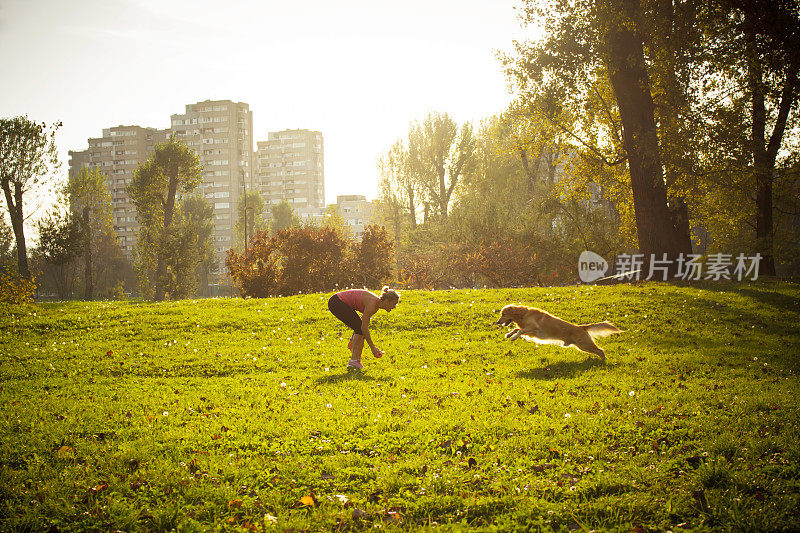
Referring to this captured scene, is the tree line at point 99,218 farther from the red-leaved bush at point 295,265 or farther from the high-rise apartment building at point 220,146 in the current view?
the high-rise apartment building at point 220,146

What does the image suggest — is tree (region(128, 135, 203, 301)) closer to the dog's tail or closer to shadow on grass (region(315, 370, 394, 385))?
shadow on grass (region(315, 370, 394, 385))

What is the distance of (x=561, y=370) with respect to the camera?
1068 cm

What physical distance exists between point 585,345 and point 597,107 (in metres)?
20.1

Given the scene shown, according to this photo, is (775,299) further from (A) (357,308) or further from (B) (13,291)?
(B) (13,291)

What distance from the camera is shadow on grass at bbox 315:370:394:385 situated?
10102 millimetres

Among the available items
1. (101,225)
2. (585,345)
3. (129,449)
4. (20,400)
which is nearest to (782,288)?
(585,345)

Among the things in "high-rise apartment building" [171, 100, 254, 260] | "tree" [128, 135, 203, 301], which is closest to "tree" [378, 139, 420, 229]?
"tree" [128, 135, 203, 301]

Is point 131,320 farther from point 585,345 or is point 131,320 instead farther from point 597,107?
point 597,107

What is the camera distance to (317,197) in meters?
164

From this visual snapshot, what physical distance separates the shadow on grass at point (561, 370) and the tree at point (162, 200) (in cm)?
4701

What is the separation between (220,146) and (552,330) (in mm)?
134293

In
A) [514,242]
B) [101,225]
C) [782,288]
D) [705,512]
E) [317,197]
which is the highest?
[317,197]

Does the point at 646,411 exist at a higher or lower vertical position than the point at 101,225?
lower

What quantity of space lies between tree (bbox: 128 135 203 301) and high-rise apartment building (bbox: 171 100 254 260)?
80754mm
